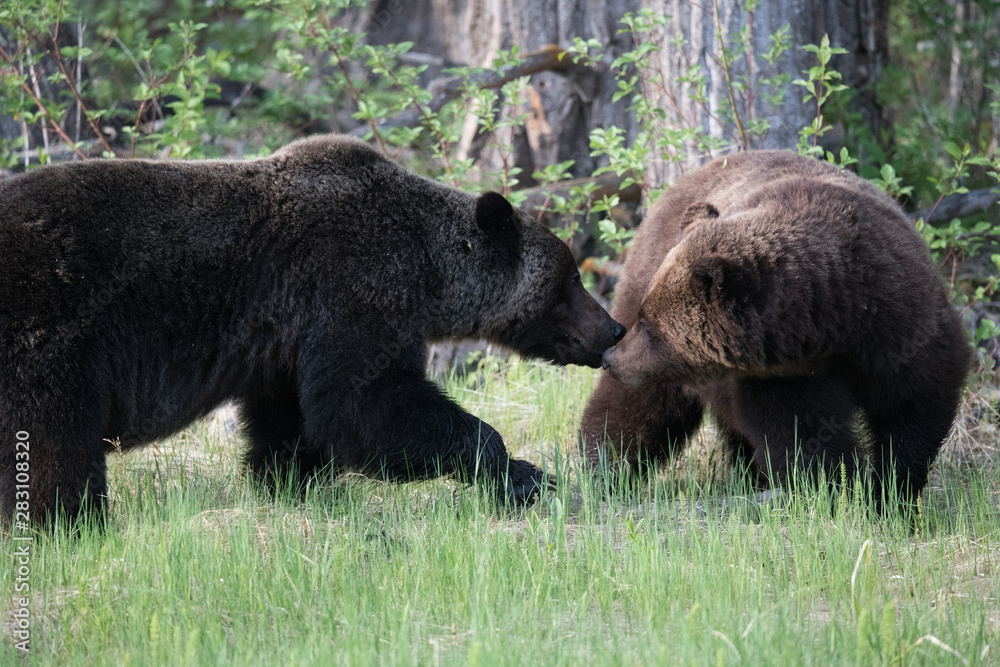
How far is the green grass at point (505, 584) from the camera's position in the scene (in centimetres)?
320

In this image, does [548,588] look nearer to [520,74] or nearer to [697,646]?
[697,646]

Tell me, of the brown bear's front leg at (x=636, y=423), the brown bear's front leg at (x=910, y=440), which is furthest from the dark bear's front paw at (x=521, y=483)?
the brown bear's front leg at (x=910, y=440)

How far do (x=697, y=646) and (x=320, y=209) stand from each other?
2.93 meters

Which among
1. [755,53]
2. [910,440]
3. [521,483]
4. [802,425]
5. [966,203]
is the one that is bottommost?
[521,483]

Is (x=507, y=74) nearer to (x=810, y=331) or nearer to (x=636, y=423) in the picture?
(x=636, y=423)


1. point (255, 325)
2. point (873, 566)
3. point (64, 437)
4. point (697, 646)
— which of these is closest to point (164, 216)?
point (255, 325)

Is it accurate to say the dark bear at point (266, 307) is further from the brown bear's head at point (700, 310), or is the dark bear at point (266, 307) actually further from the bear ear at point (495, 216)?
the brown bear's head at point (700, 310)

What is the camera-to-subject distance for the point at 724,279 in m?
4.58

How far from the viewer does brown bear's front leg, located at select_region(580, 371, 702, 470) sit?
19.0ft

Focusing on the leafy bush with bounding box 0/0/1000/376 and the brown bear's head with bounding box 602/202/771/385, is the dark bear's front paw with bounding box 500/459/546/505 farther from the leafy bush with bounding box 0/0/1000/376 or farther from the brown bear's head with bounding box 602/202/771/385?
the leafy bush with bounding box 0/0/1000/376

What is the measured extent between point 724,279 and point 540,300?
1.40 meters

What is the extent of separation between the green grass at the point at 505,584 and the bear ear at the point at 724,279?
3.34 feet

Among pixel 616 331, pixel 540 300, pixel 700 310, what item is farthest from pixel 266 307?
pixel 700 310

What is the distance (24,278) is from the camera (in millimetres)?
4336
